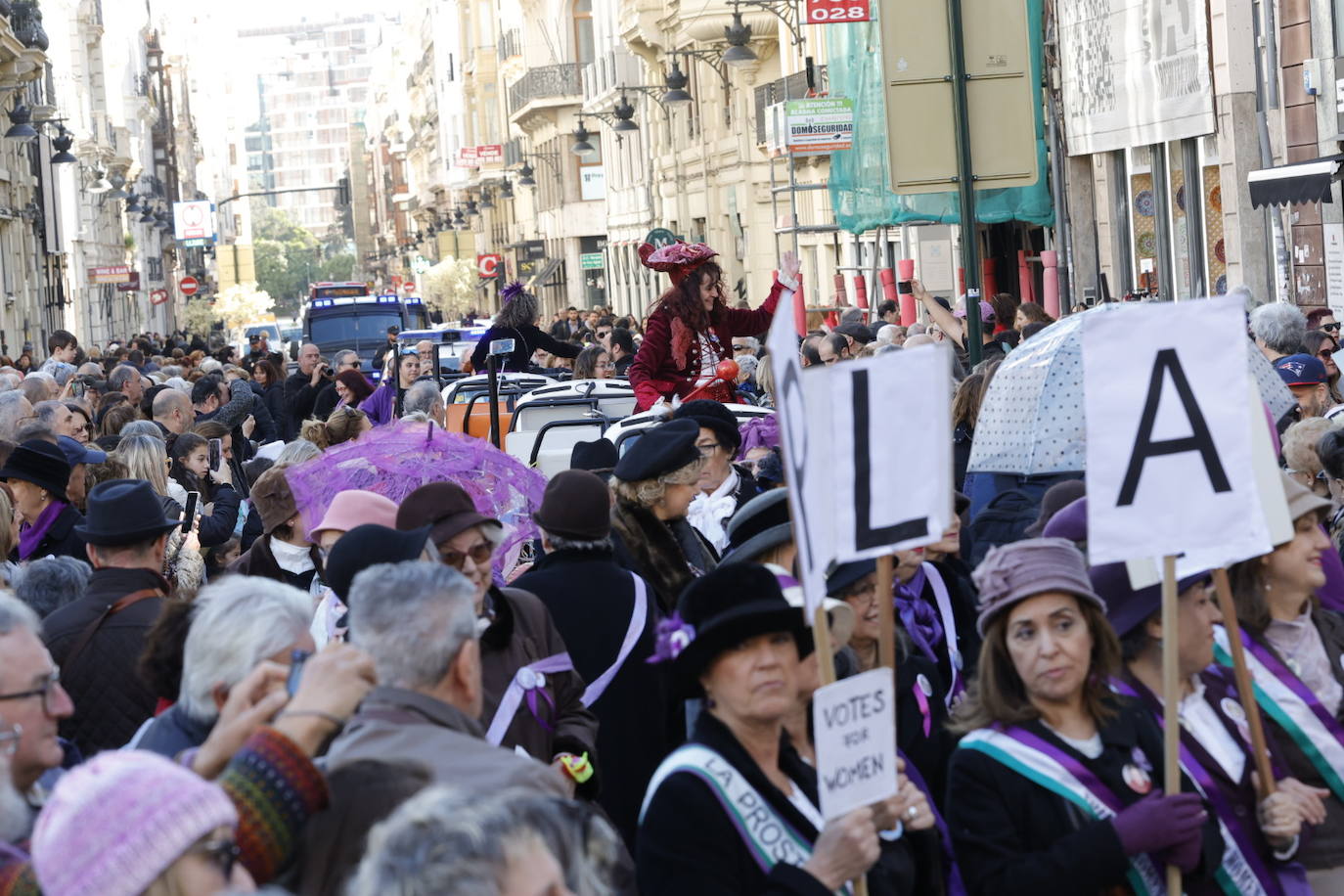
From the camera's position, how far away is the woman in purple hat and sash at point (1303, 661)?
16.9 feet

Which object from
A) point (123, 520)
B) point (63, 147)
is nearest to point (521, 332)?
point (123, 520)

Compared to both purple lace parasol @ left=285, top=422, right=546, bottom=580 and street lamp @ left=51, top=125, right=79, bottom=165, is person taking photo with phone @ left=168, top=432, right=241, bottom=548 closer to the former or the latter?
purple lace parasol @ left=285, top=422, right=546, bottom=580

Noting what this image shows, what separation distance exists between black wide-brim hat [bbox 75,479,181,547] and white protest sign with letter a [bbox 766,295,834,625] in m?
3.29

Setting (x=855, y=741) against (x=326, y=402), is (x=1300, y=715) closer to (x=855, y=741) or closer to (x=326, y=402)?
(x=855, y=741)

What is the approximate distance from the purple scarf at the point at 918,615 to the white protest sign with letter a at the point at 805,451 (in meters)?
2.08

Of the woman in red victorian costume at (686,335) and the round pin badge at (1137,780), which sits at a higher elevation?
the woman in red victorian costume at (686,335)

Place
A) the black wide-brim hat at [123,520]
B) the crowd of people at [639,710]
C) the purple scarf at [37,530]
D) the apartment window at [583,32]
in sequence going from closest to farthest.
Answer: the crowd of people at [639,710]
the black wide-brim hat at [123,520]
the purple scarf at [37,530]
the apartment window at [583,32]

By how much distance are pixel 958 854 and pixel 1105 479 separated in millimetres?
901

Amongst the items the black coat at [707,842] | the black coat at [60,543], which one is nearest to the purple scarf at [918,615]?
the black coat at [707,842]

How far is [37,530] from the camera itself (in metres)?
9.14

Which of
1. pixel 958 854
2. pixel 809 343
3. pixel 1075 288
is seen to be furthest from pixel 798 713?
pixel 1075 288

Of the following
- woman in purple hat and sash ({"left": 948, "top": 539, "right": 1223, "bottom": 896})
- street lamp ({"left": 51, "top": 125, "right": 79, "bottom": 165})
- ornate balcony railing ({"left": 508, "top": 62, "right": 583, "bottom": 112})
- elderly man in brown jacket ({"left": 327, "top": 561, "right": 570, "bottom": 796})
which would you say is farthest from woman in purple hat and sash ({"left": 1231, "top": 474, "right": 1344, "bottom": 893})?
ornate balcony railing ({"left": 508, "top": 62, "right": 583, "bottom": 112})

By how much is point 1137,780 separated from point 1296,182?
1495cm

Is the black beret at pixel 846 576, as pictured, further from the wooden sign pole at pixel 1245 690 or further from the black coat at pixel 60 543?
the black coat at pixel 60 543
